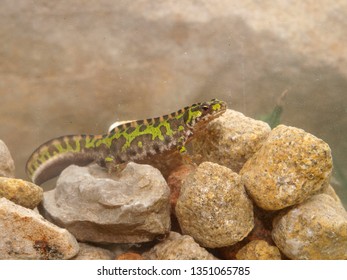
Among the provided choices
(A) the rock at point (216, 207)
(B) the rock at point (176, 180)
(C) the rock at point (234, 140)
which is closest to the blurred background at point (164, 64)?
(C) the rock at point (234, 140)

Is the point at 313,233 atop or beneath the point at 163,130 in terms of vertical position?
atop

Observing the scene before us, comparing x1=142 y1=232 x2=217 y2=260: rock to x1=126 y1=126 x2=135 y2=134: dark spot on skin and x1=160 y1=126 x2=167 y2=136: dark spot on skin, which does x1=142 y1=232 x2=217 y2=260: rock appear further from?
x1=126 y1=126 x2=135 y2=134: dark spot on skin

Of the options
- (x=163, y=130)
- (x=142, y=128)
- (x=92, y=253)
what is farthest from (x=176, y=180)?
(x=92, y=253)

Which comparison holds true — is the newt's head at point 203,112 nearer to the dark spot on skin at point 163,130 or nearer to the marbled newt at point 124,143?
the marbled newt at point 124,143

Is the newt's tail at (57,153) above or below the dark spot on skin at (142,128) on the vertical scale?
below

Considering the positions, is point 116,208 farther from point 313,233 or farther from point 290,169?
point 313,233
